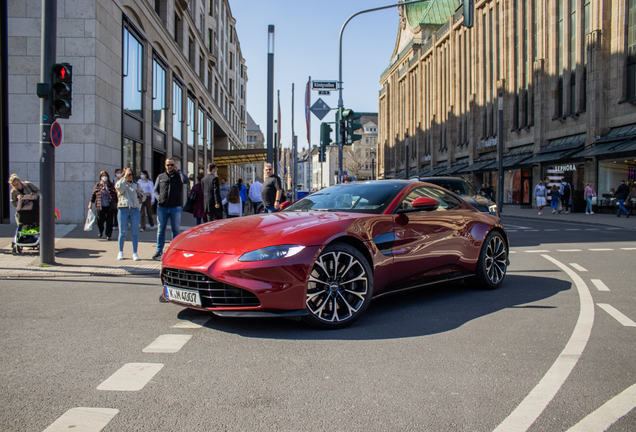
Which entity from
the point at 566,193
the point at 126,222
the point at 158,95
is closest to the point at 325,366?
the point at 126,222

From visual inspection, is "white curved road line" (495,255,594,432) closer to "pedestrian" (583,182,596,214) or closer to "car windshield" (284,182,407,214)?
"car windshield" (284,182,407,214)

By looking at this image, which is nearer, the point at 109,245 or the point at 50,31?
the point at 50,31

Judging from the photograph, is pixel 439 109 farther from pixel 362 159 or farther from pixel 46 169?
pixel 362 159

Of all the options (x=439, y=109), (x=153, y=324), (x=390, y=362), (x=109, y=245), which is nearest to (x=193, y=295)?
(x=153, y=324)

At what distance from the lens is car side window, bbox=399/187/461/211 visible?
5.55m

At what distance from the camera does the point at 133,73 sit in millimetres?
19344

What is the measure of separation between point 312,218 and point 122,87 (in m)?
15.2

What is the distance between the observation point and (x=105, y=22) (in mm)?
16250

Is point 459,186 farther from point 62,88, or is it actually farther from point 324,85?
point 62,88

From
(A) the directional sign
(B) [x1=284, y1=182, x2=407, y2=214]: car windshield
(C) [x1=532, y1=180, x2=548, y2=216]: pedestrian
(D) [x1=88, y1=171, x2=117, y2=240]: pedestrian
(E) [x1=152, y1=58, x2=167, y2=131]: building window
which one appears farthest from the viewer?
(C) [x1=532, y1=180, x2=548, y2=216]: pedestrian

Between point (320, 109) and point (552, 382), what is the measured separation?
47.4 feet

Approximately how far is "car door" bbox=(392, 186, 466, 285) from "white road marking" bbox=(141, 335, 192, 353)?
2068 mm

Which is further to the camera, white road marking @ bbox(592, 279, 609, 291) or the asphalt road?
white road marking @ bbox(592, 279, 609, 291)

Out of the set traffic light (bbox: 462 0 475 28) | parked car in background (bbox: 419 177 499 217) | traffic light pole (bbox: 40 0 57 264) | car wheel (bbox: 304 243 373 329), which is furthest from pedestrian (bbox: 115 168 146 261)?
traffic light (bbox: 462 0 475 28)
